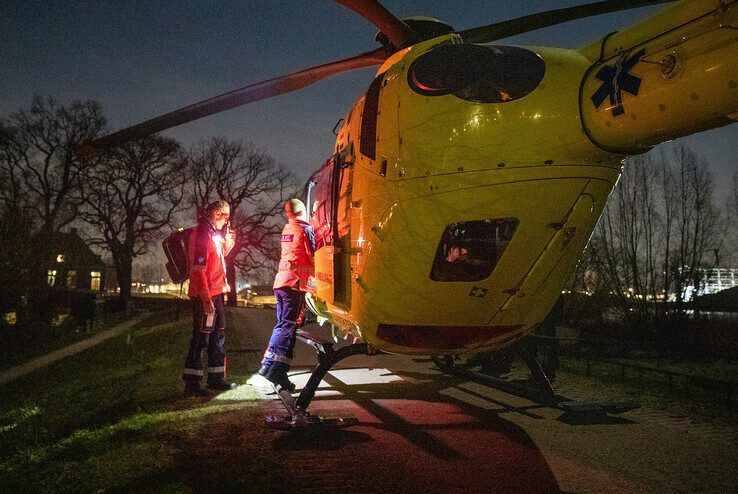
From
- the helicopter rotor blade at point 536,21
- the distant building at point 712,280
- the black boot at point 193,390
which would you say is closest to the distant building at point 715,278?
the distant building at point 712,280

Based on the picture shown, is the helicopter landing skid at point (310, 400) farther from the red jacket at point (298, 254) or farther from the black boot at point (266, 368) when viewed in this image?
the red jacket at point (298, 254)

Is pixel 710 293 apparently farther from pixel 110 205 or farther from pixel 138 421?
pixel 110 205

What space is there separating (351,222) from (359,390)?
9.60 ft

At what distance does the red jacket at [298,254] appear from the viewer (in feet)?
16.3

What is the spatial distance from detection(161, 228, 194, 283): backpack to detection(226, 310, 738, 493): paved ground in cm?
168

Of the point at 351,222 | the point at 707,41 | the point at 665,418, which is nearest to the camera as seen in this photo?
the point at 707,41

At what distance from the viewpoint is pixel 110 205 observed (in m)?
33.8

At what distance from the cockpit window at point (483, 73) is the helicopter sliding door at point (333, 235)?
1.13 m

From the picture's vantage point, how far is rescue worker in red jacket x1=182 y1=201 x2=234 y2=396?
5316 millimetres

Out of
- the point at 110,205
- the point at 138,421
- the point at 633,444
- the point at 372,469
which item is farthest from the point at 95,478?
the point at 110,205

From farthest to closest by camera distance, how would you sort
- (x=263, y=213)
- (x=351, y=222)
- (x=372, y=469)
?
(x=263, y=213)
(x=351, y=222)
(x=372, y=469)

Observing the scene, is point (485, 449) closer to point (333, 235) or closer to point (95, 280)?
point (333, 235)

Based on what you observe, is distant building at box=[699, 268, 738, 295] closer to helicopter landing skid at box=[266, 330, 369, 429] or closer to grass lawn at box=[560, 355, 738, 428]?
grass lawn at box=[560, 355, 738, 428]

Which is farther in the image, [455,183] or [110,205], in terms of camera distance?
[110,205]
